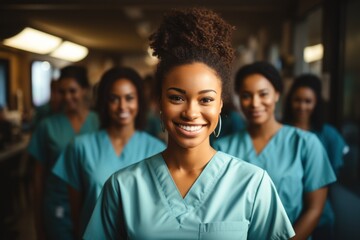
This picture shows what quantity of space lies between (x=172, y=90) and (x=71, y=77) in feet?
4.52

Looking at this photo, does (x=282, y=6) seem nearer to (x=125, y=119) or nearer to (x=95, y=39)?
(x=125, y=119)

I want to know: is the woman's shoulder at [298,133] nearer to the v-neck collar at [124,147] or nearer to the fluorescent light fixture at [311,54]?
the v-neck collar at [124,147]

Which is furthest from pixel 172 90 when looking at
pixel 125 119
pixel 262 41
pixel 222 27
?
pixel 262 41

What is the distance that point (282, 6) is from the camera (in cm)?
326

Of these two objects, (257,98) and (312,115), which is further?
(312,115)

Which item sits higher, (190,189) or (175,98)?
(175,98)

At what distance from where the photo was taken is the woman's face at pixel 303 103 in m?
2.22

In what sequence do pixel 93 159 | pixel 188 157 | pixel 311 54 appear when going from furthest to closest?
pixel 311 54 < pixel 93 159 < pixel 188 157

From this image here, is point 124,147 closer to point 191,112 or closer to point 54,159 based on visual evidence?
point 54,159

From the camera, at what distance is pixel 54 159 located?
2.20m

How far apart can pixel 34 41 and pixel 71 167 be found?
406 centimetres

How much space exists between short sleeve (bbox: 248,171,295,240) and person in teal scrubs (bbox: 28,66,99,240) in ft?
4.19

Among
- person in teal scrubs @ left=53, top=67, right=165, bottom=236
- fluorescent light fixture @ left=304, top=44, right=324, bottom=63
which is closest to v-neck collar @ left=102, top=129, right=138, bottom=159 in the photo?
person in teal scrubs @ left=53, top=67, right=165, bottom=236

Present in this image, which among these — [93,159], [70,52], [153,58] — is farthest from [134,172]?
[70,52]
